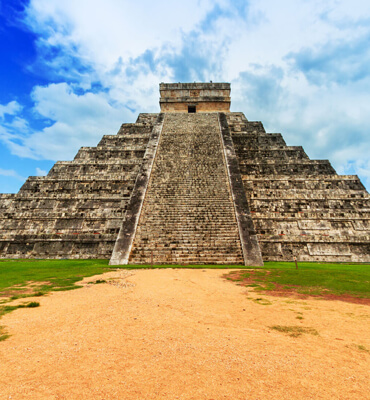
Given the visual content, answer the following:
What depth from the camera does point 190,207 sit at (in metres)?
11.0

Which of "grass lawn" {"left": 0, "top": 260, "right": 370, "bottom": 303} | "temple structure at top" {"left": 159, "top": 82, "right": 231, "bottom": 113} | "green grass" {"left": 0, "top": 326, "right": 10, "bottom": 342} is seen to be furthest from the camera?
"temple structure at top" {"left": 159, "top": 82, "right": 231, "bottom": 113}

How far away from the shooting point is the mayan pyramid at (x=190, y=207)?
973 centimetres

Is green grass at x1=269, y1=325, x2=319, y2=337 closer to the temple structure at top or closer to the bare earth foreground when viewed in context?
the bare earth foreground

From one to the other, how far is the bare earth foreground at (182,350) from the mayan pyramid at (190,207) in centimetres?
509

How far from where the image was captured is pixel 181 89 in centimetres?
2264

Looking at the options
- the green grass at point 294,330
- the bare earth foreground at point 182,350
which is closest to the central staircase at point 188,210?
the bare earth foreground at point 182,350

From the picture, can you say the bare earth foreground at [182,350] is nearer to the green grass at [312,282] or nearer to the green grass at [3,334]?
the green grass at [3,334]

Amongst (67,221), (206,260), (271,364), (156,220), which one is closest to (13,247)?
(67,221)

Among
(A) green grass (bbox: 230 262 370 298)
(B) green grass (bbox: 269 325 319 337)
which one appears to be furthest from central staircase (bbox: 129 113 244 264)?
(B) green grass (bbox: 269 325 319 337)

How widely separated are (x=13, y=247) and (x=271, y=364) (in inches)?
478

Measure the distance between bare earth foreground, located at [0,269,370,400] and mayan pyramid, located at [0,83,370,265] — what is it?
5.09 metres

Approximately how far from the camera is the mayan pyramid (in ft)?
31.9

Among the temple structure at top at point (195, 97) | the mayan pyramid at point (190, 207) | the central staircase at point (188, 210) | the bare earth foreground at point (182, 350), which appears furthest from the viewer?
the temple structure at top at point (195, 97)

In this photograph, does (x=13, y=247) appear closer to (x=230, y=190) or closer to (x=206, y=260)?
(x=206, y=260)
